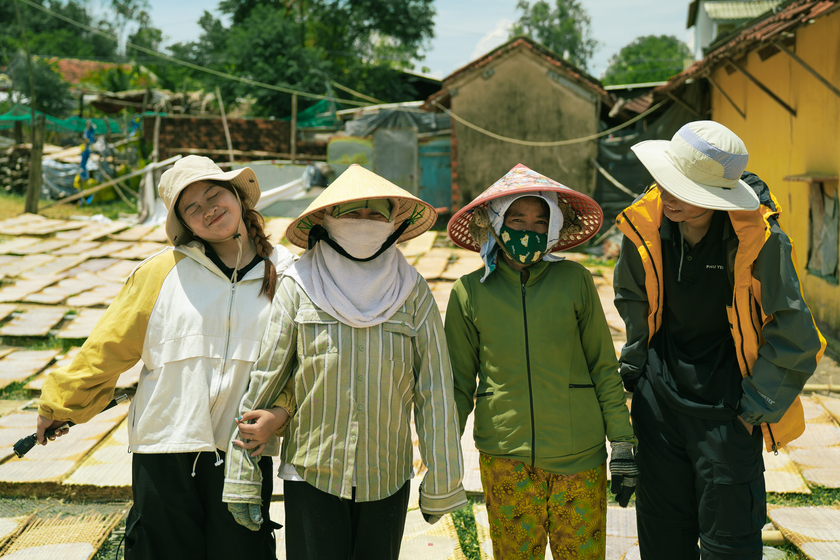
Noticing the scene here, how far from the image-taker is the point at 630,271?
229 cm

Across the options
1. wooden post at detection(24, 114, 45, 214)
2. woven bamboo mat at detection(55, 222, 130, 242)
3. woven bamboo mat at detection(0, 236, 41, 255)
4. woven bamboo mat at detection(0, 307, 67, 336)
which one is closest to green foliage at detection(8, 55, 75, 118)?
wooden post at detection(24, 114, 45, 214)

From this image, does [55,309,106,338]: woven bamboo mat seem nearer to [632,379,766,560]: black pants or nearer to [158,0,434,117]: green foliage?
[632,379,766,560]: black pants

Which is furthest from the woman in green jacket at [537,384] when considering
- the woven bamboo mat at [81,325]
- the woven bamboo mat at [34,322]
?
the woven bamboo mat at [34,322]

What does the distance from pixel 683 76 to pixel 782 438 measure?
8.27m

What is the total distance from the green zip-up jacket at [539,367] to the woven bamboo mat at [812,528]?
4.47 feet

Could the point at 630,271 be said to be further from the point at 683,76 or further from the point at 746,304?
the point at 683,76

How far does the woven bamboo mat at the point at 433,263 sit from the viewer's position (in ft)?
27.4

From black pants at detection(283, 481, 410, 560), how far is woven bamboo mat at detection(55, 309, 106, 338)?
4.79 m

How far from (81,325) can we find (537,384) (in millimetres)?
5670

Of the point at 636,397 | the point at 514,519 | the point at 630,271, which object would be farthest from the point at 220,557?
the point at 630,271

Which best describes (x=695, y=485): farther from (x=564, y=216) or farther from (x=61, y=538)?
(x=61, y=538)

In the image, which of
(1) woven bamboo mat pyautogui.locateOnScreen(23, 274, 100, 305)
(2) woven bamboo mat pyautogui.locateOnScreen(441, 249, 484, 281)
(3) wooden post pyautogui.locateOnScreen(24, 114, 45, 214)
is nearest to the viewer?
(1) woven bamboo mat pyautogui.locateOnScreen(23, 274, 100, 305)

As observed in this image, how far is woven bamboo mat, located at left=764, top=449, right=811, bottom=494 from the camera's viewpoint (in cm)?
344

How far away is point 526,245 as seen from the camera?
2.19 meters
